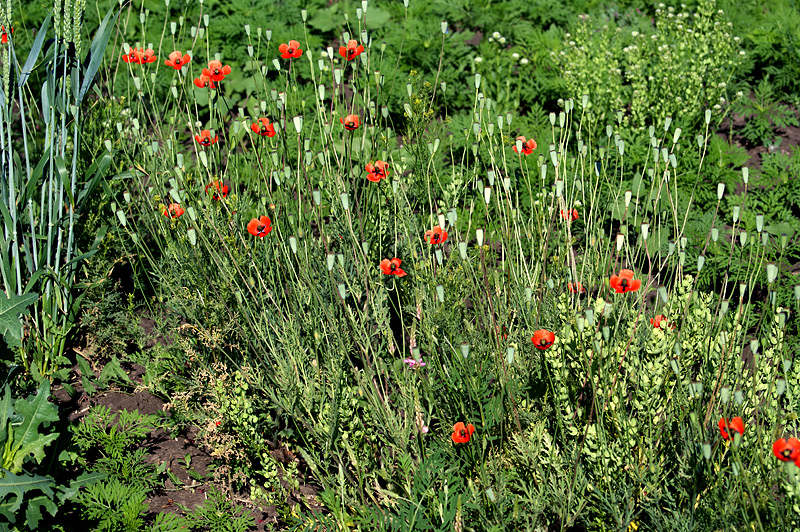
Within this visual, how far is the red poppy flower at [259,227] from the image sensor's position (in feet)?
7.96

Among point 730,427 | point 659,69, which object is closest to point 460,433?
point 730,427

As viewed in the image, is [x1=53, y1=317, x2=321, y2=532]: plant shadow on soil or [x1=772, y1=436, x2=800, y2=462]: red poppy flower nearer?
[x1=772, y1=436, x2=800, y2=462]: red poppy flower

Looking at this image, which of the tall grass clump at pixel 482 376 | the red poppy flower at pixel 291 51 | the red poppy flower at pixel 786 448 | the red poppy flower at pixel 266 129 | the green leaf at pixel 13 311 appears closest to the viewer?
the red poppy flower at pixel 786 448

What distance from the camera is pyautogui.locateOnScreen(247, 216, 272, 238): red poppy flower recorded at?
7.96 feet

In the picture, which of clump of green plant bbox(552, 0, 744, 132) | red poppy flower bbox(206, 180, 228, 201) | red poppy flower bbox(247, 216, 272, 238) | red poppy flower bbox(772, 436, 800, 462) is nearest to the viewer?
red poppy flower bbox(772, 436, 800, 462)

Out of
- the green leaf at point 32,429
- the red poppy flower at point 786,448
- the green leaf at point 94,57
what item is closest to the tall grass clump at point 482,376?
the red poppy flower at point 786,448

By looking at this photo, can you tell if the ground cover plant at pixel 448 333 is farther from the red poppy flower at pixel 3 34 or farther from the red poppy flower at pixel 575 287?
the red poppy flower at pixel 3 34

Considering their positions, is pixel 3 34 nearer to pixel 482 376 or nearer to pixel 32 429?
pixel 32 429

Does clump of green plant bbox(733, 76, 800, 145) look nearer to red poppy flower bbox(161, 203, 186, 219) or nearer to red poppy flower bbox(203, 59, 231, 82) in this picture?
red poppy flower bbox(203, 59, 231, 82)

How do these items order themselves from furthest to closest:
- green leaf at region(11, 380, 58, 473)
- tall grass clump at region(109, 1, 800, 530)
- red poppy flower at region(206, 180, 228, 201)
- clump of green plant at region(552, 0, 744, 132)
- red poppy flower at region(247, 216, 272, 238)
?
clump of green plant at region(552, 0, 744, 132) → red poppy flower at region(206, 180, 228, 201) → red poppy flower at region(247, 216, 272, 238) → green leaf at region(11, 380, 58, 473) → tall grass clump at region(109, 1, 800, 530)

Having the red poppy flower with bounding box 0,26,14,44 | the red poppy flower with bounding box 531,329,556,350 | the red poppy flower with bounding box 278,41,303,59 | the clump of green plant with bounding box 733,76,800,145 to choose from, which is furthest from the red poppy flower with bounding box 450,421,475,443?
the clump of green plant with bounding box 733,76,800,145

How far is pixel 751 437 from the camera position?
213 centimetres

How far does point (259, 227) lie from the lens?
8.05 feet

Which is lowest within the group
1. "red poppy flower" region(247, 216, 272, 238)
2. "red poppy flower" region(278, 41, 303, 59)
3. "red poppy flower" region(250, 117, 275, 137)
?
A: "red poppy flower" region(247, 216, 272, 238)
